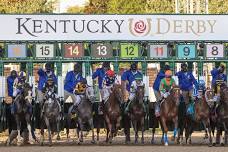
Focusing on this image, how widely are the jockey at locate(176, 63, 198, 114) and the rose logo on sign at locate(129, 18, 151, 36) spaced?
200 cm

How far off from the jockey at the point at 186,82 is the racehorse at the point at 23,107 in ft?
15.4

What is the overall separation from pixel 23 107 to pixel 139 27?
489cm

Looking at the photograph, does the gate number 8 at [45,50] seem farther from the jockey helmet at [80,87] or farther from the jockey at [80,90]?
the jockey helmet at [80,87]

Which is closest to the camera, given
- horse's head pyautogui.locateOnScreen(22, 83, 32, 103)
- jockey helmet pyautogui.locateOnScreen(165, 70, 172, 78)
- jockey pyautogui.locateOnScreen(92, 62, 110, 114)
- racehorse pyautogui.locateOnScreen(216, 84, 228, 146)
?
racehorse pyautogui.locateOnScreen(216, 84, 228, 146)

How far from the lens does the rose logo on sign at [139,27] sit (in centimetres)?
3128

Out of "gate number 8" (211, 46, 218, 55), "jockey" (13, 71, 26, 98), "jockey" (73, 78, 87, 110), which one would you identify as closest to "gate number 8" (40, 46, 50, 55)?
"jockey" (13, 71, 26, 98)

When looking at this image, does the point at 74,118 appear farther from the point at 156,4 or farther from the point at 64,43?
the point at 156,4

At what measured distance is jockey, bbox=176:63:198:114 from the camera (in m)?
29.8

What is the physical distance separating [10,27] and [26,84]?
3095 millimetres

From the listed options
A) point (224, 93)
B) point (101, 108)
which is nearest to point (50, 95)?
point (101, 108)

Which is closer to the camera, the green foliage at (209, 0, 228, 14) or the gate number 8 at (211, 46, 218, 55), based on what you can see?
the gate number 8 at (211, 46, 218, 55)

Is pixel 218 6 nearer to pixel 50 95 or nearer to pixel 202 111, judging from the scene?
pixel 202 111

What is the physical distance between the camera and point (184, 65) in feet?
98.7

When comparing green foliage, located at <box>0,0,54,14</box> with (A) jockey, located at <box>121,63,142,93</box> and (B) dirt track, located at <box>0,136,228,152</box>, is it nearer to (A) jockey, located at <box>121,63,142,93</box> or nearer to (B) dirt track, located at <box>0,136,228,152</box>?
(A) jockey, located at <box>121,63,142,93</box>
